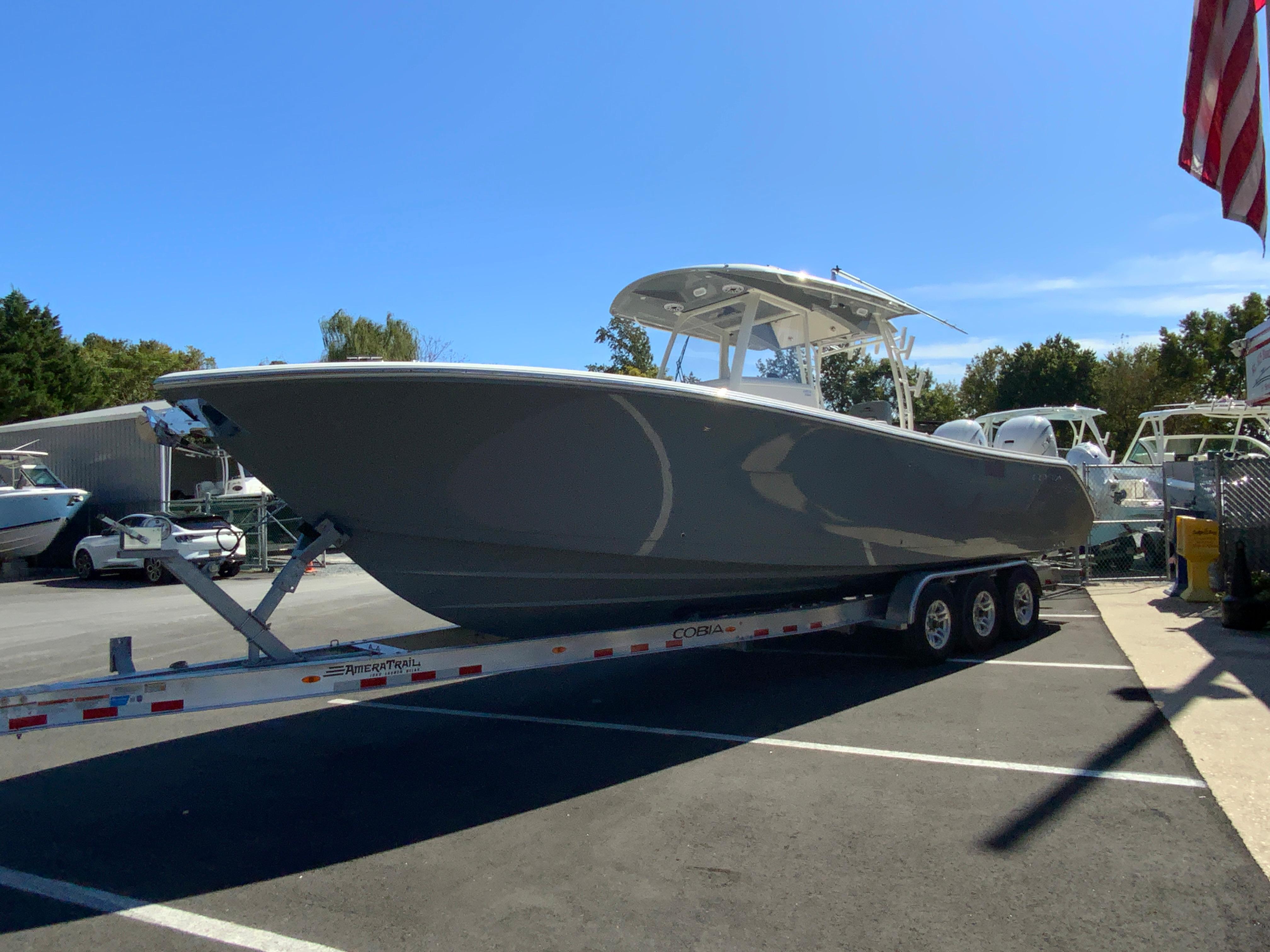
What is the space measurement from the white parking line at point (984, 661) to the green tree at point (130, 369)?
35.7 meters

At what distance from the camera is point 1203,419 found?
1057 inches

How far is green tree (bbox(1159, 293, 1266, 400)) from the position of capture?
1201 inches

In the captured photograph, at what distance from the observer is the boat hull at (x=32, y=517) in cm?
1573

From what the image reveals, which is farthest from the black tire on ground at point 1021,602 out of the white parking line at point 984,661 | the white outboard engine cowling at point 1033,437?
the white outboard engine cowling at point 1033,437

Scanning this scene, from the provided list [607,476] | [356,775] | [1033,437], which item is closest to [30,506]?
[356,775]

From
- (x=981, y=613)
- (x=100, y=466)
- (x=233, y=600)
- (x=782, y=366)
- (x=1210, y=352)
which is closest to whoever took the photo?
(x=233, y=600)

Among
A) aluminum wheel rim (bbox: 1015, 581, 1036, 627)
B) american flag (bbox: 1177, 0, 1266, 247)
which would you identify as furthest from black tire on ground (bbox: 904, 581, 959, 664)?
american flag (bbox: 1177, 0, 1266, 247)

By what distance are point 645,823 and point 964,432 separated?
18.2 ft

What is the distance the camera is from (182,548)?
41.2 ft

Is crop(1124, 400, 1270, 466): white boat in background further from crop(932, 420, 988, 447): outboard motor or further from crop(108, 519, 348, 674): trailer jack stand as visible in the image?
crop(108, 519, 348, 674): trailer jack stand

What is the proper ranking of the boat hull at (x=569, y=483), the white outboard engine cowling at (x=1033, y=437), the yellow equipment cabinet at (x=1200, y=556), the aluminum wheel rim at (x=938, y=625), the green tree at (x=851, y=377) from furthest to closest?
the yellow equipment cabinet at (x=1200, y=556) → the white outboard engine cowling at (x=1033, y=437) → the green tree at (x=851, y=377) → the aluminum wheel rim at (x=938, y=625) → the boat hull at (x=569, y=483)

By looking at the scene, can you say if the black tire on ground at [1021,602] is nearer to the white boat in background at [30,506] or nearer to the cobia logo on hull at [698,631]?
the cobia logo on hull at [698,631]

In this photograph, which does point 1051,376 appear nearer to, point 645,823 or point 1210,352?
point 1210,352

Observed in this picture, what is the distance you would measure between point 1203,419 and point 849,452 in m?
27.7
